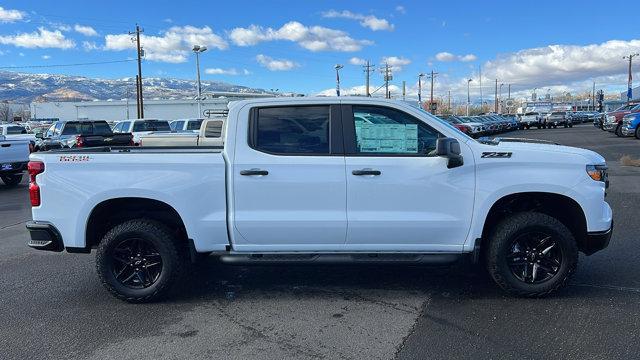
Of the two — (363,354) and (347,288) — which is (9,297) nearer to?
(347,288)

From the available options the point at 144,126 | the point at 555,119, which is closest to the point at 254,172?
the point at 144,126

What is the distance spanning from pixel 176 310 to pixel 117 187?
124cm

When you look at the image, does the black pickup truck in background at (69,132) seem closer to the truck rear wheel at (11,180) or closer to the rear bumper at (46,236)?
the truck rear wheel at (11,180)

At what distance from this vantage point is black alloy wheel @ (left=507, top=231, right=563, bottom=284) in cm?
484

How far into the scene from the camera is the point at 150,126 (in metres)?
25.2

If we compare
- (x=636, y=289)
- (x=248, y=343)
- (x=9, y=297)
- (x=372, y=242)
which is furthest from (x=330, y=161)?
(x=9, y=297)

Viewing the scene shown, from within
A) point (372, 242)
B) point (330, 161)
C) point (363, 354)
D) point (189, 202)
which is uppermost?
point (330, 161)

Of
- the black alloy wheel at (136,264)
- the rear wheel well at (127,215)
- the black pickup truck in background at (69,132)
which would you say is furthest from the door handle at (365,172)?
the black pickup truck in background at (69,132)

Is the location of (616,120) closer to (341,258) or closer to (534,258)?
(534,258)

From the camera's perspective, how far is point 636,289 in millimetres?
5070

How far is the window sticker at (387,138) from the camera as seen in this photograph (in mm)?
4820

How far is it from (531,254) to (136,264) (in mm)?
3692

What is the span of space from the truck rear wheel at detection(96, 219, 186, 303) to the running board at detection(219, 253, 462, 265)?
21.1 inches

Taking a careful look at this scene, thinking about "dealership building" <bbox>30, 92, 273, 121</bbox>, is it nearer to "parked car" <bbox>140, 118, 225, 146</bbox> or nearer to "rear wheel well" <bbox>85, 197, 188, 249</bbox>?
"parked car" <bbox>140, 118, 225, 146</bbox>
